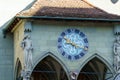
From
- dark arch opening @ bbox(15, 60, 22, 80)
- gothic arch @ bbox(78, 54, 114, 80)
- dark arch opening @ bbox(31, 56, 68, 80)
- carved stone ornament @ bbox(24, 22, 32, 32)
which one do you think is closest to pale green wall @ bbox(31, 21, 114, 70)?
gothic arch @ bbox(78, 54, 114, 80)

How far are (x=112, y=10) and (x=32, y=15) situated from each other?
7386 millimetres

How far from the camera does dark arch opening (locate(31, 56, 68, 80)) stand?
1399 inches

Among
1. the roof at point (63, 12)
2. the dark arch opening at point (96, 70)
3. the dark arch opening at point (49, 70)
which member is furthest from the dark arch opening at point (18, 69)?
the dark arch opening at point (96, 70)

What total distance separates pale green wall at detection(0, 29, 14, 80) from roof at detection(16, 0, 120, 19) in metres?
3.12

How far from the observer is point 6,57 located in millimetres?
36219

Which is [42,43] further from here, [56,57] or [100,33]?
[100,33]

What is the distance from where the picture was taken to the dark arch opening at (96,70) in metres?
34.8

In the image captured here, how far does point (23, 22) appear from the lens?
32.9m

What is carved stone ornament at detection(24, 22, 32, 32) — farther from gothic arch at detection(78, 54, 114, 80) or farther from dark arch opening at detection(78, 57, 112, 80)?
dark arch opening at detection(78, 57, 112, 80)

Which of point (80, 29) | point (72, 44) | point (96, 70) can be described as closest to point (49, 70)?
point (96, 70)

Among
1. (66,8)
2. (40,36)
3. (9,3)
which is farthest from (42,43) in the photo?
(9,3)

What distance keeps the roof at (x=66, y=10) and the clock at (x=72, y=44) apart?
1.00m

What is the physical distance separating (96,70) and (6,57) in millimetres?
5208

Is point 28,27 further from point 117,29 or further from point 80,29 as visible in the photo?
point 117,29
